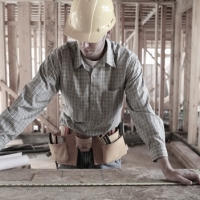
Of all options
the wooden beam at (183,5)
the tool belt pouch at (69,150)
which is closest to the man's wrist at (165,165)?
the tool belt pouch at (69,150)

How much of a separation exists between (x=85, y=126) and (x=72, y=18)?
0.88m

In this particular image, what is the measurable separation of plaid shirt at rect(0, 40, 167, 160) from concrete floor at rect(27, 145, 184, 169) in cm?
277

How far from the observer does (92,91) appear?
7.45ft

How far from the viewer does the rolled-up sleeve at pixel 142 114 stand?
202 centimetres

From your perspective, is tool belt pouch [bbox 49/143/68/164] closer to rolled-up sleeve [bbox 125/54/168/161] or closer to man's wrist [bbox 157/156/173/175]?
rolled-up sleeve [bbox 125/54/168/161]

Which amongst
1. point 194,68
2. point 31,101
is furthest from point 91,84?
point 194,68

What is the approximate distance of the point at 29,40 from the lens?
240 inches

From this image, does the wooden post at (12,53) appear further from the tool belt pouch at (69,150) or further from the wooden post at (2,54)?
the tool belt pouch at (69,150)

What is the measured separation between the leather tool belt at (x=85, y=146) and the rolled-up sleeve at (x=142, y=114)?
0.34m

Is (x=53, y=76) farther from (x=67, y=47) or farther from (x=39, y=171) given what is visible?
(x=39, y=171)

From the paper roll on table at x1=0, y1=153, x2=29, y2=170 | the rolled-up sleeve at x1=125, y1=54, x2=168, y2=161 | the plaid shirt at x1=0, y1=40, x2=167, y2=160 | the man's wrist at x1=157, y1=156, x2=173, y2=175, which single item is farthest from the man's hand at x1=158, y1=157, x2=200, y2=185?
the paper roll on table at x1=0, y1=153, x2=29, y2=170

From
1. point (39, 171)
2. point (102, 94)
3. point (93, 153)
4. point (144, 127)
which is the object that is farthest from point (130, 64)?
point (39, 171)

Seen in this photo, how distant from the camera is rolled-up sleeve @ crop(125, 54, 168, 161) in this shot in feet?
6.63

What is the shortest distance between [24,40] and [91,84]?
4.27 metres
